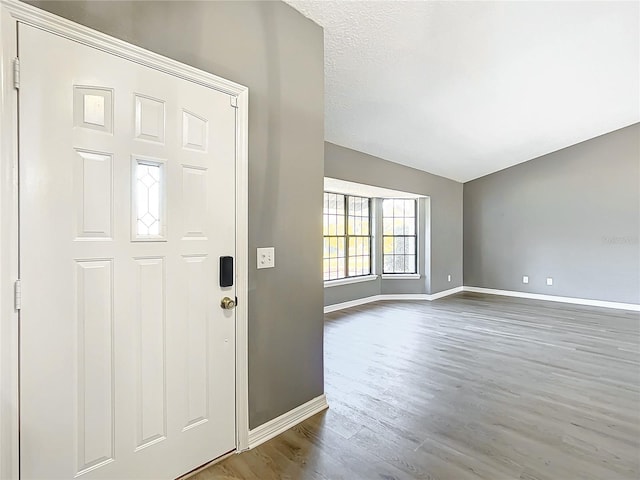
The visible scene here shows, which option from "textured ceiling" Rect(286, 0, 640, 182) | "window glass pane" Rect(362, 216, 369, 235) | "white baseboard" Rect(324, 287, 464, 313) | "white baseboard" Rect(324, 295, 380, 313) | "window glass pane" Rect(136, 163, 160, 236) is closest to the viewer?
"window glass pane" Rect(136, 163, 160, 236)

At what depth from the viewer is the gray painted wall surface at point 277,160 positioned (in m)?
1.87

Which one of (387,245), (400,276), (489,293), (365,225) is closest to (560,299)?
(489,293)

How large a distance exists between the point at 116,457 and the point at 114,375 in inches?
15.0

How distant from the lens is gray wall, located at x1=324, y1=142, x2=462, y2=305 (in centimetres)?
523

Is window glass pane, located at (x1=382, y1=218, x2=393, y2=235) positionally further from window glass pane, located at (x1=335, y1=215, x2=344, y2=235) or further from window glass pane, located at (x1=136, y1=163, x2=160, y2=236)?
window glass pane, located at (x1=136, y1=163, x2=160, y2=236)

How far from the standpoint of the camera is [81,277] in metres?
1.44

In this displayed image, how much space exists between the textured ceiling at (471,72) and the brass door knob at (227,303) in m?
1.94

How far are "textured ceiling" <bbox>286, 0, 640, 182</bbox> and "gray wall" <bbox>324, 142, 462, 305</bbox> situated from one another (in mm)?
256

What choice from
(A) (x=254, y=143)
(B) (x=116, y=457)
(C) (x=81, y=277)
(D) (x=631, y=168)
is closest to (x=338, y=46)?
(A) (x=254, y=143)

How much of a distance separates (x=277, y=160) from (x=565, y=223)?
6.59 meters

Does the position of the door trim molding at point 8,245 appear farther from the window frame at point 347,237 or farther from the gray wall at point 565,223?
the gray wall at point 565,223

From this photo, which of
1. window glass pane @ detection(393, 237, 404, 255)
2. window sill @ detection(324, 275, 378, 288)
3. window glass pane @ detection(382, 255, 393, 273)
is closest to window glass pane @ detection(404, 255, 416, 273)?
window glass pane @ detection(393, 237, 404, 255)

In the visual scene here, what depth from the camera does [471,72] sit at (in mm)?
3467

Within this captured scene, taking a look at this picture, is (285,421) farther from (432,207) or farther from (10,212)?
(432,207)
